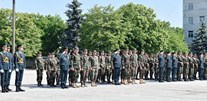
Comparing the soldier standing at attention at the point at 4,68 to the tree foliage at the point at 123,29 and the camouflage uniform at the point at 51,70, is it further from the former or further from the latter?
the tree foliage at the point at 123,29

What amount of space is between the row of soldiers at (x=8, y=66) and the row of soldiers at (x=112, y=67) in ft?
7.43

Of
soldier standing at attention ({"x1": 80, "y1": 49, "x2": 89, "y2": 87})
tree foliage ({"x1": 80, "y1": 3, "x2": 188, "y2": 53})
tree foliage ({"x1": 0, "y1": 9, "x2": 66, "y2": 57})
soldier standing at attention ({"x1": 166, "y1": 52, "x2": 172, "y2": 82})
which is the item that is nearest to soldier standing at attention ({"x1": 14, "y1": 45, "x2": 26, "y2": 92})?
soldier standing at attention ({"x1": 80, "y1": 49, "x2": 89, "y2": 87})

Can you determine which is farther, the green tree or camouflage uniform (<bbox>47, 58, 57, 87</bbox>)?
the green tree

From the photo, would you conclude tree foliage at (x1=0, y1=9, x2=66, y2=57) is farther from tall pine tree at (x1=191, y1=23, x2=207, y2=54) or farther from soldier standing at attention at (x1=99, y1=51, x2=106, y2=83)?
soldier standing at attention at (x1=99, y1=51, x2=106, y2=83)

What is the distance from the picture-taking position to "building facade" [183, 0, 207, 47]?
7488 centimetres

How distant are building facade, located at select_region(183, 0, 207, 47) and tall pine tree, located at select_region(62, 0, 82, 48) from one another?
24.4m

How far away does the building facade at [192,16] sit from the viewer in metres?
74.9

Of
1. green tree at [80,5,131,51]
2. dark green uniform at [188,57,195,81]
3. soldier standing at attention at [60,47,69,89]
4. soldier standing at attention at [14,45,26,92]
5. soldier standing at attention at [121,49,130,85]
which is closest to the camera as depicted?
soldier standing at attention at [14,45,26,92]

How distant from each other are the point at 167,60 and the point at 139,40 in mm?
35947

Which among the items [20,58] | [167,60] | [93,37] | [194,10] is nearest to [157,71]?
[167,60]

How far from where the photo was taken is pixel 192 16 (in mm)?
76812

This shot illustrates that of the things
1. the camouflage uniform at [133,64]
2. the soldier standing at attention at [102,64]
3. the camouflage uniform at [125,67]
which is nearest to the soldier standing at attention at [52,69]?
the soldier standing at attention at [102,64]

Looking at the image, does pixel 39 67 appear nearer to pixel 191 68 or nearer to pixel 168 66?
pixel 168 66

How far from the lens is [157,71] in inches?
957
